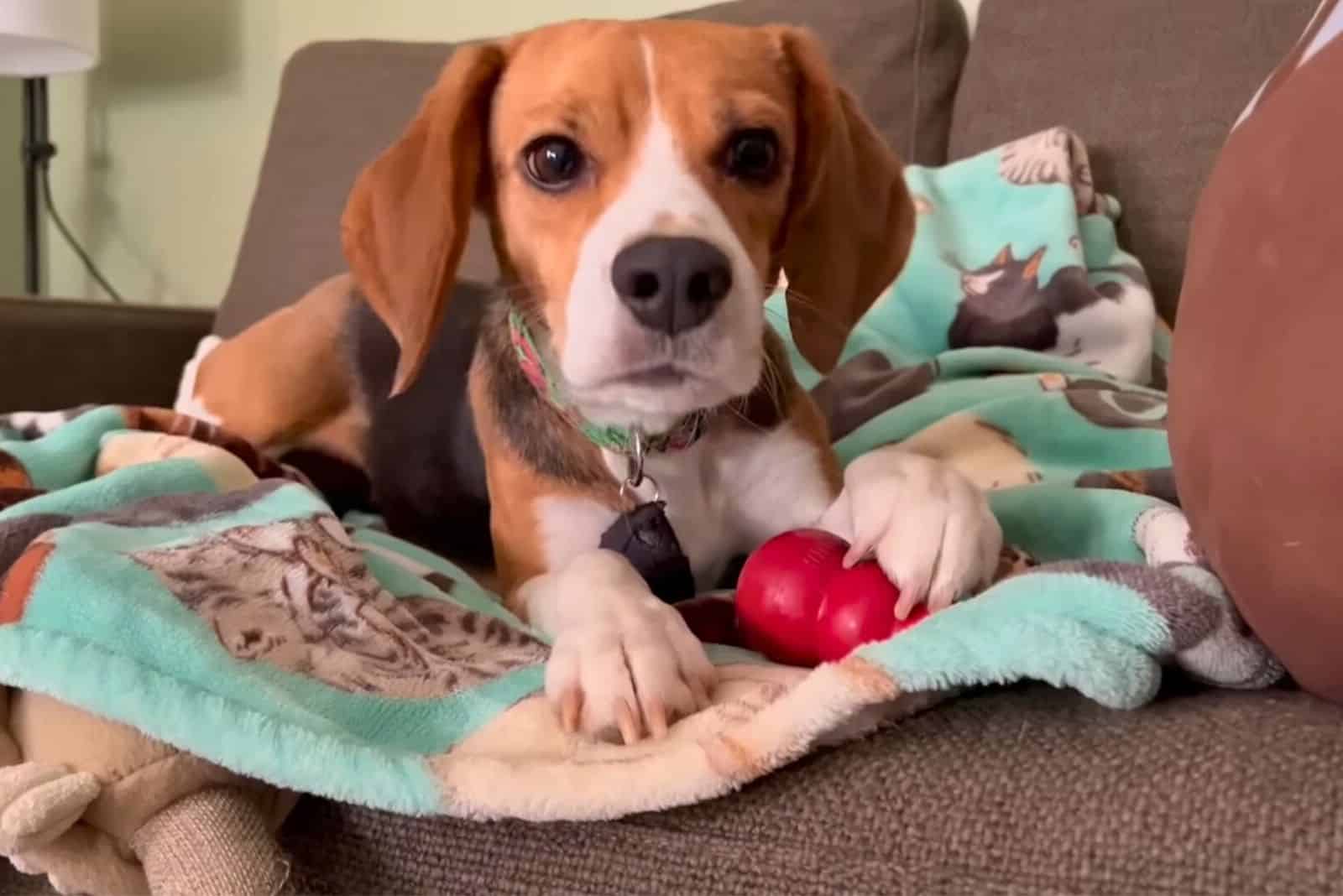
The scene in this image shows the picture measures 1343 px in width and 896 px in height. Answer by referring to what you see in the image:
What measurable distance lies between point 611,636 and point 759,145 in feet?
1.67

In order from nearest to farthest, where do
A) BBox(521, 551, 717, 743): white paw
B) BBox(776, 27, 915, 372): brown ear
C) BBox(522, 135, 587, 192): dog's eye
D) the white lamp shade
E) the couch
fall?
the couch → BBox(521, 551, 717, 743): white paw → BBox(522, 135, 587, 192): dog's eye → BBox(776, 27, 915, 372): brown ear → the white lamp shade

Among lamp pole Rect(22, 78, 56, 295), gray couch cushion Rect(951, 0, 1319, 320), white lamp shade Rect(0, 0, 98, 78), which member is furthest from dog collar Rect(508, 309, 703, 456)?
lamp pole Rect(22, 78, 56, 295)

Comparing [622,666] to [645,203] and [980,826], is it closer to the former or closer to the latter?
[980,826]

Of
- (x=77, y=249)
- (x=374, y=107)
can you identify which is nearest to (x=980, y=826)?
(x=374, y=107)

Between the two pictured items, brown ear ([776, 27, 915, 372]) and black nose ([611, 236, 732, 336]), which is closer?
black nose ([611, 236, 732, 336])

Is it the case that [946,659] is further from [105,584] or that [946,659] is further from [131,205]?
[131,205]

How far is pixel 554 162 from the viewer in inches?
43.5

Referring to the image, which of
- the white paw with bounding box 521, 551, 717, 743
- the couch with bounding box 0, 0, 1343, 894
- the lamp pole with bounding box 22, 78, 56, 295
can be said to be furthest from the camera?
the lamp pole with bounding box 22, 78, 56, 295

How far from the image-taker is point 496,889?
0.75m

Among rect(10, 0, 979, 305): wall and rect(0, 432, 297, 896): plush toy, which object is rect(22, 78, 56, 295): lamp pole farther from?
rect(0, 432, 297, 896): plush toy

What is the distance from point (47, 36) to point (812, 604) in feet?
7.37

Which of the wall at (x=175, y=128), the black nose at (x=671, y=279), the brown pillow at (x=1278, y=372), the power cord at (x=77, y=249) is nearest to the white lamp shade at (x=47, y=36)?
the wall at (x=175, y=128)

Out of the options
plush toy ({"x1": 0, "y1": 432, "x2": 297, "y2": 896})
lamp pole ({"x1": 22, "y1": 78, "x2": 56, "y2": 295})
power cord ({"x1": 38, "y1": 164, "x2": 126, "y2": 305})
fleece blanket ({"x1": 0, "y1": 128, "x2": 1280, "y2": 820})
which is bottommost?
power cord ({"x1": 38, "y1": 164, "x2": 126, "y2": 305})

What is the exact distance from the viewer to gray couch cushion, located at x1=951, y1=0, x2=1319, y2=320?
5.73ft
